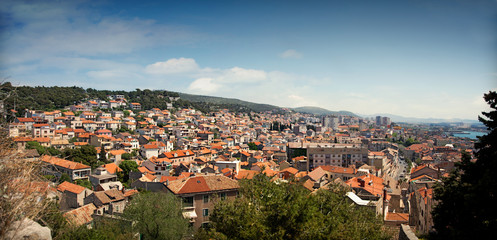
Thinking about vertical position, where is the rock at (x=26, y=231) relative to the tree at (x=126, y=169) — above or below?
above

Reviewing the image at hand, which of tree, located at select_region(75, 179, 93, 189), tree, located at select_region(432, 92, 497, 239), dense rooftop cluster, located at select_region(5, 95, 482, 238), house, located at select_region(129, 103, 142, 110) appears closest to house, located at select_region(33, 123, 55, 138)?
dense rooftop cluster, located at select_region(5, 95, 482, 238)

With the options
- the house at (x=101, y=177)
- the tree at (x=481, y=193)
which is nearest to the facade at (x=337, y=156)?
the house at (x=101, y=177)

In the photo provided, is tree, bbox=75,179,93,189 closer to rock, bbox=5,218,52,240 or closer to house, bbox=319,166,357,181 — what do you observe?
house, bbox=319,166,357,181

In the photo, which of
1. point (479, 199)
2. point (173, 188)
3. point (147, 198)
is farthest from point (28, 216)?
point (173, 188)

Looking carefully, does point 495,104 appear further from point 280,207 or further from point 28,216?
point 28,216

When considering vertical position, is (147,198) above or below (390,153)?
above

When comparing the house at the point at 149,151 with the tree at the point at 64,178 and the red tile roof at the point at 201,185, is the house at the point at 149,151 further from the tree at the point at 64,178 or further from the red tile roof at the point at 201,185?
the red tile roof at the point at 201,185

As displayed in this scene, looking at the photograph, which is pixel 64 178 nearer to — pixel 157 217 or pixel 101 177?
pixel 101 177
